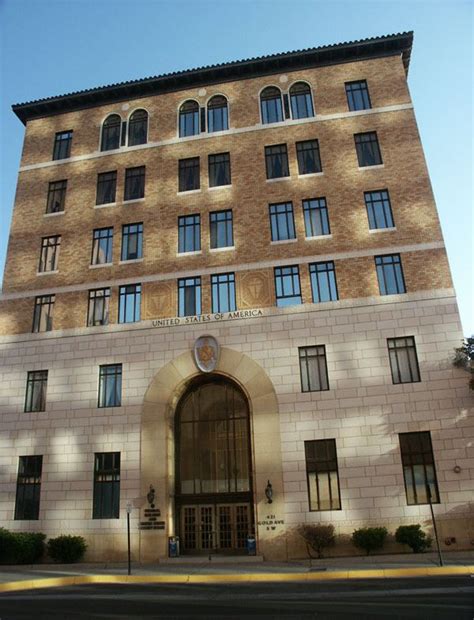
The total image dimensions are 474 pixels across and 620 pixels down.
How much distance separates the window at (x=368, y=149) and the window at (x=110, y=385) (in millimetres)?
16334

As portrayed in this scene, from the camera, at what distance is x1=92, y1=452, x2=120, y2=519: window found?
76.8 feet

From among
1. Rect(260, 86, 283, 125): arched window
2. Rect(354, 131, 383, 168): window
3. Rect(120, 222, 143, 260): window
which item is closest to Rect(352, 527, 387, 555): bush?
Rect(120, 222, 143, 260): window

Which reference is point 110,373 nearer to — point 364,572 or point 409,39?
point 364,572

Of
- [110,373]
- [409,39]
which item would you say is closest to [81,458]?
[110,373]

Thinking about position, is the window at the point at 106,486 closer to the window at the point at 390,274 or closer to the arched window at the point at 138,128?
the window at the point at 390,274

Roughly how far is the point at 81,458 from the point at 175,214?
13197mm

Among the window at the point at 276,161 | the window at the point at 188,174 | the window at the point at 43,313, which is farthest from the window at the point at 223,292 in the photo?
the window at the point at 43,313

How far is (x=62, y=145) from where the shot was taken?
31.3 meters

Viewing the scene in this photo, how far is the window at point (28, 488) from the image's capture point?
24078 mm

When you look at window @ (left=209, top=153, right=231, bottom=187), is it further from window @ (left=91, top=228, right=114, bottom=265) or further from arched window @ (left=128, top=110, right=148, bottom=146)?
window @ (left=91, top=228, right=114, bottom=265)

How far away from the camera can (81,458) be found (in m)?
24.3

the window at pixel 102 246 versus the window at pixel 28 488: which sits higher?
the window at pixel 102 246

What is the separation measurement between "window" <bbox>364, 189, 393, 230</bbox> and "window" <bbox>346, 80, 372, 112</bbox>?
17.3 ft

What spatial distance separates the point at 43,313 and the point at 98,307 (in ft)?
10.4
